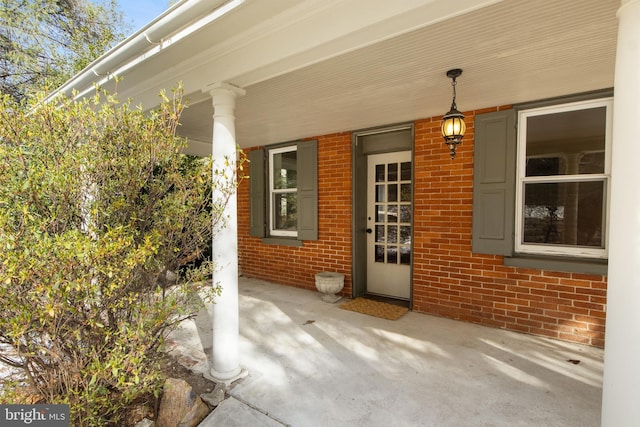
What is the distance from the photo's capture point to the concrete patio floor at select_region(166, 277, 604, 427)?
1929 millimetres

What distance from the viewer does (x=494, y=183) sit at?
3.20 metres

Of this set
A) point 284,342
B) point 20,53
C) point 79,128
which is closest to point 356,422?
point 284,342

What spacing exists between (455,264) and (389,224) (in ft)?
3.49

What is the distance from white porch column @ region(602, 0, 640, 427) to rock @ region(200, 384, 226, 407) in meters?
2.01

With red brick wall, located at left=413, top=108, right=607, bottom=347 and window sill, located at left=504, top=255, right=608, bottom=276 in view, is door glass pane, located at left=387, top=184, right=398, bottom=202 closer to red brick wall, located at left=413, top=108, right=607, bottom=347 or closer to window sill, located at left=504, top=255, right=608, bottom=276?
red brick wall, located at left=413, top=108, right=607, bottom=347

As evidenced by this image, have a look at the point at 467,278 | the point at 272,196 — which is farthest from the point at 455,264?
the point at 272,196

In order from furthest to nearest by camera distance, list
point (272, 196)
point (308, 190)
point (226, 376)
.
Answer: point (272, 196) → point (308, 190) → point (226, 376)

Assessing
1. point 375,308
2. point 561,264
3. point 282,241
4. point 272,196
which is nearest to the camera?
point 561,264

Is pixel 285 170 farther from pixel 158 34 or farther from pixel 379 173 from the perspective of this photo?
pixel 158 34

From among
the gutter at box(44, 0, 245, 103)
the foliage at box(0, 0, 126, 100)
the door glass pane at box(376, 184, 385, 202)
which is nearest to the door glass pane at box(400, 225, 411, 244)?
the door glass pane at box(376, 184, 385, 202)

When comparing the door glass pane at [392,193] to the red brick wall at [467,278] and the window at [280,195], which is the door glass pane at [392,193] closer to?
the red brick wall at [467,278]

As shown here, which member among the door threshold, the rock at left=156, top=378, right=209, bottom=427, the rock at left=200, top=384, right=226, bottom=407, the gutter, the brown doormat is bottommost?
the door threshold

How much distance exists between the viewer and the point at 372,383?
89.4 inches

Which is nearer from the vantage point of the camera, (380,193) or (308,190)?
(380,193)
